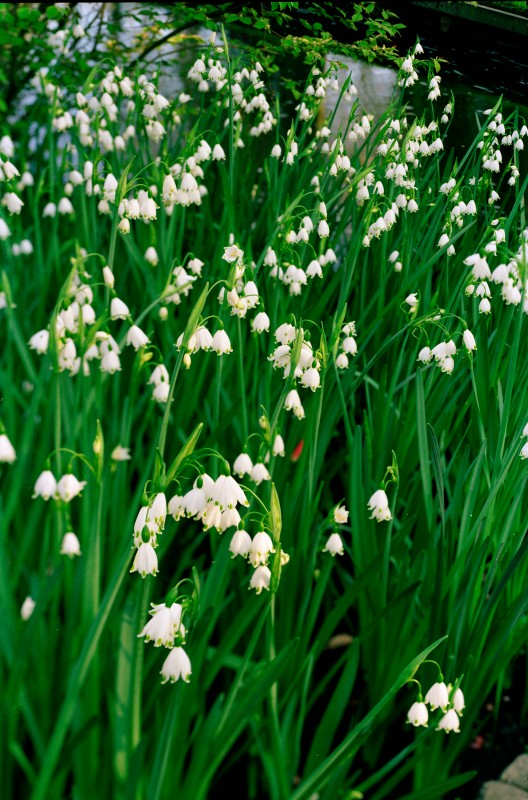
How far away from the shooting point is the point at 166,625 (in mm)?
992

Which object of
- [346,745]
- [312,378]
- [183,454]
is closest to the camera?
[183,454]

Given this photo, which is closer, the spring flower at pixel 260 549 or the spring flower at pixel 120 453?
the spring flower at pixel 260 549

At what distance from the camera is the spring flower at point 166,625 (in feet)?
3.25

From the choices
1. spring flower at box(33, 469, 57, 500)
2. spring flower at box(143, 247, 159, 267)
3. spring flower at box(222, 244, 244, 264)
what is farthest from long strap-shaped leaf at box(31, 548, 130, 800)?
spring flower at box(143, 247, 159, 267)

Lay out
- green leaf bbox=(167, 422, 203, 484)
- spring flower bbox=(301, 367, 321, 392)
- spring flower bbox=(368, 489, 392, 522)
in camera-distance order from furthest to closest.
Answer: spring flower bbox=(368, 489, 392, 522), spring flower bbox=(301, 367, 321, 392), green leaf bbox=(167, 422, 203, 484)

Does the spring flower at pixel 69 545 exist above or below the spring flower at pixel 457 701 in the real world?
above

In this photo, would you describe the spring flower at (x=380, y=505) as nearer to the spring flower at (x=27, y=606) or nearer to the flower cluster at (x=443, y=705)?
the flower cluster at (x=443, y=705)

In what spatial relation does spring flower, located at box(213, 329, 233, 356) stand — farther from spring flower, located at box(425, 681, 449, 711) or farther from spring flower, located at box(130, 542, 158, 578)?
spring flower, located at box(425, 681, 449, 711)

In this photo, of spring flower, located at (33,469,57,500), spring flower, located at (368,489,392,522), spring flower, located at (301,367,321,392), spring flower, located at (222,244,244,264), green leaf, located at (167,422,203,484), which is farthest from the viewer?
spring flower, located at (222,244,244,264)

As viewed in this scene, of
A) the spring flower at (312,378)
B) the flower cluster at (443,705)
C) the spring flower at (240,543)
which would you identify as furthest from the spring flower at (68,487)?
the flower cluster at (443,705)

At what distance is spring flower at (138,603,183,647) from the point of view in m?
0.99

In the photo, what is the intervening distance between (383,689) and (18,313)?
1.48 meters

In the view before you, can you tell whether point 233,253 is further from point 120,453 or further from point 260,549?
point 260,549

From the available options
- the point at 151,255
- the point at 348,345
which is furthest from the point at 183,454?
the point at 151,255
